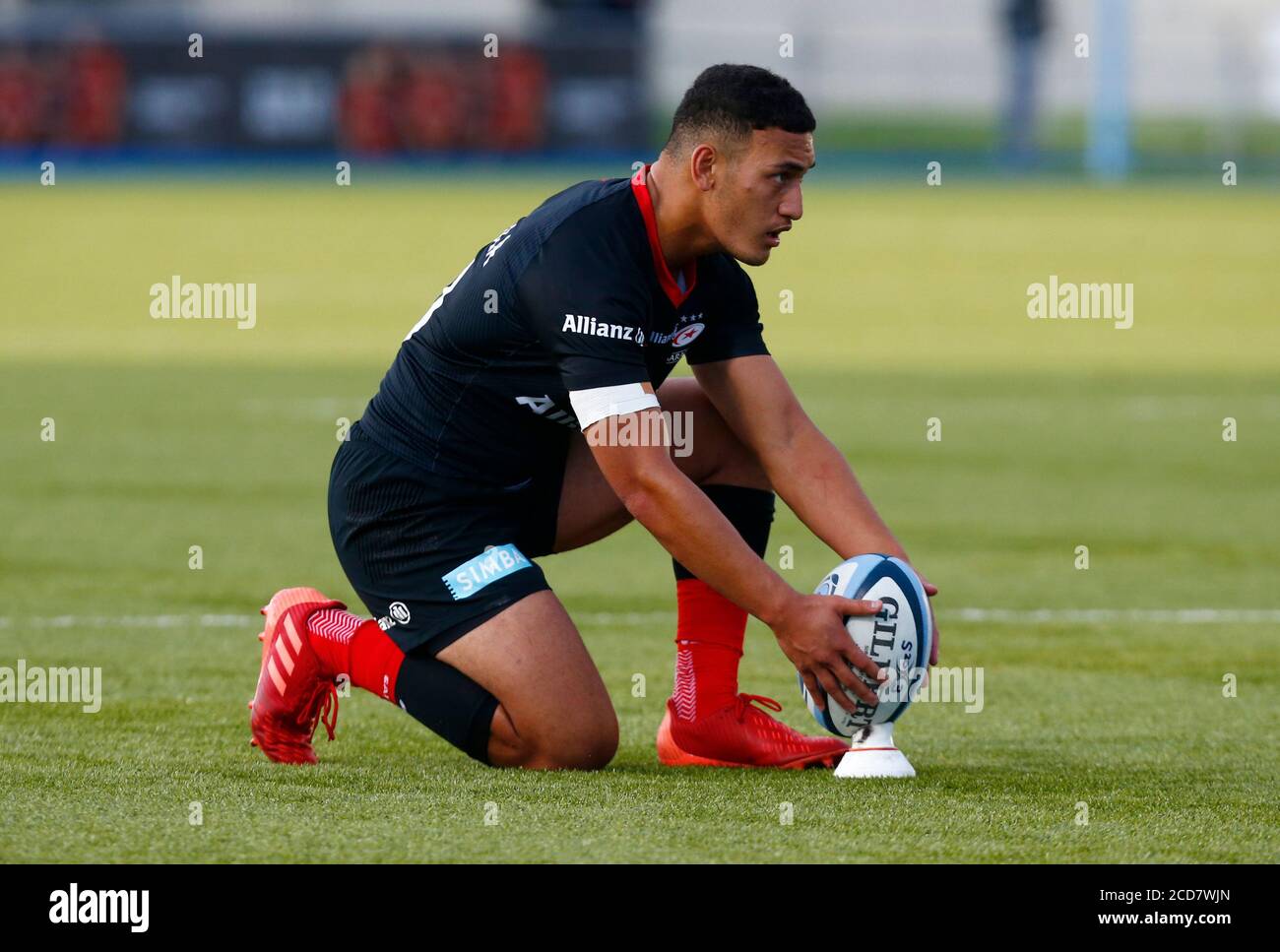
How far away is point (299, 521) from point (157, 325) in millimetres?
10876

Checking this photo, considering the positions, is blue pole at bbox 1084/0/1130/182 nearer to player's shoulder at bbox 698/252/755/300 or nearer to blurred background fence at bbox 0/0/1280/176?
blurred background fence at bbox 0/0/1280/176

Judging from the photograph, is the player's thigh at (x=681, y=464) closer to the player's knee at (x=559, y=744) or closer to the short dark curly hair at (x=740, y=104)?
the player's knee at (x=559, y=744)

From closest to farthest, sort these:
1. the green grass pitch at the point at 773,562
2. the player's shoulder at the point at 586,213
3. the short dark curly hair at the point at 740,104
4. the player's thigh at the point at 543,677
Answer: the green grass pitch at the point at 773,562, the short dark curly hair at the point at 740,104, the player's shoulder at the point at 586,213, the player's thigh at the point at 543,677

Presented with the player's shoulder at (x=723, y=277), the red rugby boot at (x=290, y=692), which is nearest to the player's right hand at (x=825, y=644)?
the player's shoulder at (x=723, y=277)

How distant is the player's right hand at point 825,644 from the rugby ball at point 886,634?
0.16 ft

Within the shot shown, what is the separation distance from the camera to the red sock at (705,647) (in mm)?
5480

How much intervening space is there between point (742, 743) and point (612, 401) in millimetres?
1085

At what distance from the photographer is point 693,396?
5664 millimetres

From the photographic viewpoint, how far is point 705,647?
5.57 meters

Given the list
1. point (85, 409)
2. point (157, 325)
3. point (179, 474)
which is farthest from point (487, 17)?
point (179, 474)

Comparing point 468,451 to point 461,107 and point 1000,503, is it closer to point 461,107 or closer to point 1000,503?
point 1000,503

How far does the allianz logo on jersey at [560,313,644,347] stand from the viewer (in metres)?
4.89

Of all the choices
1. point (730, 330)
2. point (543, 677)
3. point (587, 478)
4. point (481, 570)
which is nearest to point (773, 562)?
point (587, 478)

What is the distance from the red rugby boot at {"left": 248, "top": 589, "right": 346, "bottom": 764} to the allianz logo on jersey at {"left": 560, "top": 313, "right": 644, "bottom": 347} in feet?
3.93
